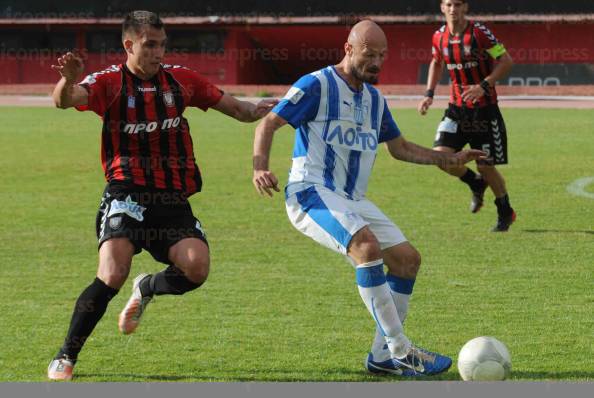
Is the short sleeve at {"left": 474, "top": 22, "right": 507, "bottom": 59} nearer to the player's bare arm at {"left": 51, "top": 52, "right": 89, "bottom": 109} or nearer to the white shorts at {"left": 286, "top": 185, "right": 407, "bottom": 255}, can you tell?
the white shorts at {"left": 286, "top": 185, "right": 407, "bottom": 255}

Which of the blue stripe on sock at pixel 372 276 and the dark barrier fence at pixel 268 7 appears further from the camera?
the dark barrier fence at pixel 268 7

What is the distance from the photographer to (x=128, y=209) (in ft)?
20.2

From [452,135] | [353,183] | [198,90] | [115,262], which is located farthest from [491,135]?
[115,262]

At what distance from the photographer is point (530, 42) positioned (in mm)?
40875

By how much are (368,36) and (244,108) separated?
1047 millimetres

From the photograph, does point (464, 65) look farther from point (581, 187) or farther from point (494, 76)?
point (581, 187)

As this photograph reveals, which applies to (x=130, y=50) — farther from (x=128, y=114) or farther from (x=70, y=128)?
(x=70, y=128)

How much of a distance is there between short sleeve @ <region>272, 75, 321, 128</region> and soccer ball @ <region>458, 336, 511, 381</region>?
61.8 inches

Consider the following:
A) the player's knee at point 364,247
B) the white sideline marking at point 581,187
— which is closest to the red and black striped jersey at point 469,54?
the white sideline marking at point 581,187

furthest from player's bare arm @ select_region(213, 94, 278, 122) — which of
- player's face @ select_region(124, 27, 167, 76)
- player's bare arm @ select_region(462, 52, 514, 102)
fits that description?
player's bare arm @ select_region(462, 52, 514, 102)

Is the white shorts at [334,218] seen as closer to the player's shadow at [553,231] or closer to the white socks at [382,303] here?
the white socks at [382,303]

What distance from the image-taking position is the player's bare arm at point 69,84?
5871 mm

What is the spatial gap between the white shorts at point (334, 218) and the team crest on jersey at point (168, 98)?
0.87 m

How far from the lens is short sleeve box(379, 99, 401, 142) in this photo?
6.66 meters
